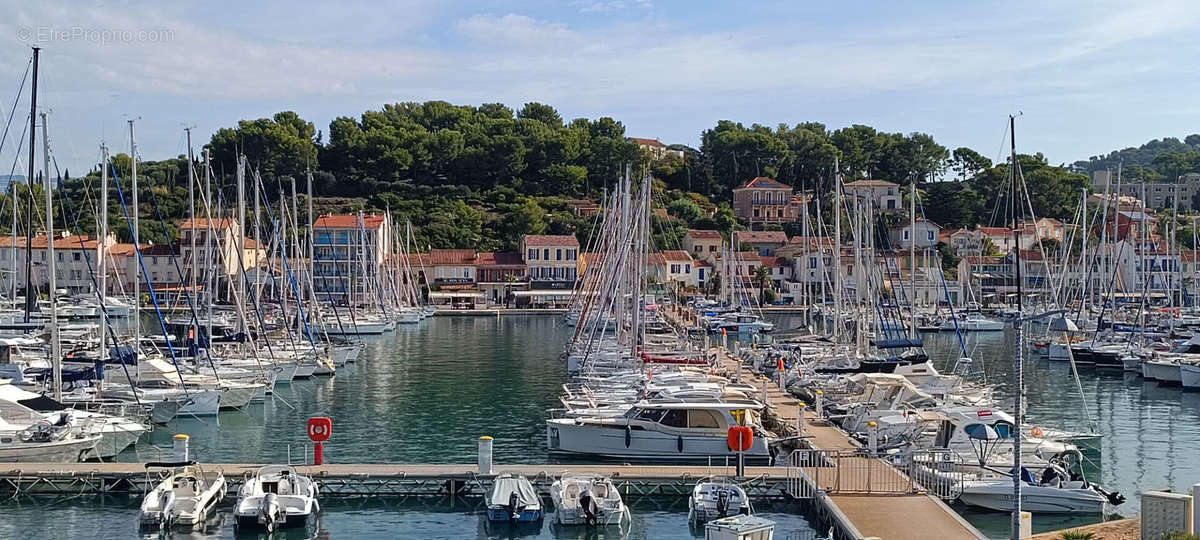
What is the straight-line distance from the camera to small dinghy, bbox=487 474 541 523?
28.0m

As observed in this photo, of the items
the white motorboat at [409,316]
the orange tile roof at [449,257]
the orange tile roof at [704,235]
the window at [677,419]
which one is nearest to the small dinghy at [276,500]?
the window at [677,419]

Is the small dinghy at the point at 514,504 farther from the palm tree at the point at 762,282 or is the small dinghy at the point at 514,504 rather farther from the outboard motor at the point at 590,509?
the palm tree at the point at 762,282

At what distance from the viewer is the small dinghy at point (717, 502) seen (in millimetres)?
27953

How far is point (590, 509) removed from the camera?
91.8 ft

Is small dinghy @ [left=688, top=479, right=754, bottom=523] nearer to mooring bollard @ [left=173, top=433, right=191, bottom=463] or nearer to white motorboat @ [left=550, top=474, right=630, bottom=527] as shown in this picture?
white motorboat @ [left=550, top=474, right=630, bottom=527]

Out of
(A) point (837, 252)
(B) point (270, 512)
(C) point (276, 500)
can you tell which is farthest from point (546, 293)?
(B) point (270, 512)

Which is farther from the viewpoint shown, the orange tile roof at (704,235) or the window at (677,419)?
the orange tile roof at (704,235)

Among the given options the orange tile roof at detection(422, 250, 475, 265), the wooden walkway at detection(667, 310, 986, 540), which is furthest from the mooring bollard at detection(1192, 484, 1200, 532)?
the orange tile roof at detection(422, 250, 475, 265)

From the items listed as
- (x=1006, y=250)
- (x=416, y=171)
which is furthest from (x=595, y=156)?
(x=1006, y=250)

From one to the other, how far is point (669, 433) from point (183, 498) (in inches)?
541

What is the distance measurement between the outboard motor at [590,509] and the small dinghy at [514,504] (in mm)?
1039

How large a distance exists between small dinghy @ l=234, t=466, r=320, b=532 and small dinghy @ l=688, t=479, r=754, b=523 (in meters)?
9.01

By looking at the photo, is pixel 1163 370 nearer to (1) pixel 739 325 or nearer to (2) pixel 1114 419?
(2) pixel 1114 419

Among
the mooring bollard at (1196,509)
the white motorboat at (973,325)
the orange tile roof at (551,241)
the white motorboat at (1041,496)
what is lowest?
the white motorboat at (973,325)
